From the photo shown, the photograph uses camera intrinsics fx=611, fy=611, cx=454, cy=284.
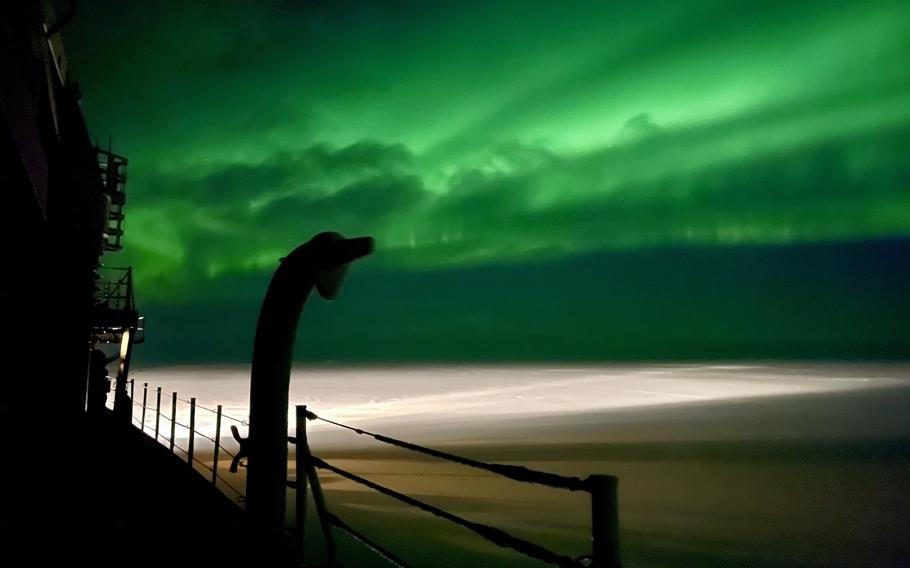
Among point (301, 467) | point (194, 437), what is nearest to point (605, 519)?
point (301, 467)

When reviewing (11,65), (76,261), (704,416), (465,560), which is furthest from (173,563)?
(704,416)

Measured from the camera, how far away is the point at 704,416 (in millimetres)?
40000

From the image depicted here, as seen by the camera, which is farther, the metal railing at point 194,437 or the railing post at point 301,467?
the metal railing at point 194,437

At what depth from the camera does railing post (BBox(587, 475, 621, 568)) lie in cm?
225

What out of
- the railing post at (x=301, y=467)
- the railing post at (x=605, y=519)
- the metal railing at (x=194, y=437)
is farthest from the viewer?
the metal railing at (x=194, y=437)

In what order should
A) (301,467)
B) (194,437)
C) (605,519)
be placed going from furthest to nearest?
(194,437), (301,467), (605,519)

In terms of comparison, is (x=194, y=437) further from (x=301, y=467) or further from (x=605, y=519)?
(x=605, y=519)

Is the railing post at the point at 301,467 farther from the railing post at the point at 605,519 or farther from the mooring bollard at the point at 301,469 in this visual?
the railing post at the point at 605,519

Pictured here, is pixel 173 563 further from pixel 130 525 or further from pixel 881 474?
pixel 881 474

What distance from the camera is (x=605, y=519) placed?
2.26 meters

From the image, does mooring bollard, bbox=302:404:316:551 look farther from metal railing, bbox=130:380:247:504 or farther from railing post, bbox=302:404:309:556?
metal railing, bbox=130:380:247:504

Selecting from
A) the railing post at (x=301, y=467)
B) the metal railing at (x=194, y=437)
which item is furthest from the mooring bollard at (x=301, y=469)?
the metal railing at (x=194, y=437)

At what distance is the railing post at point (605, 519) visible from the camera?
7.38ft

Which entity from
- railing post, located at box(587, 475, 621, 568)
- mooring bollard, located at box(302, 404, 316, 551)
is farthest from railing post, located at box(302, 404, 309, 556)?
railing post, located at box(587, 475, 621, 568)
